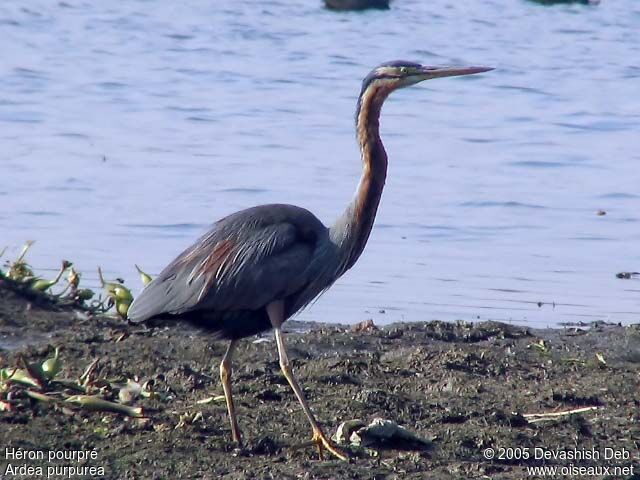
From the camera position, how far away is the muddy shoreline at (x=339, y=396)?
214 inches

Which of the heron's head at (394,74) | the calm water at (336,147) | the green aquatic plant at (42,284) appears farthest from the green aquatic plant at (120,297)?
the heron's head at (394,74)

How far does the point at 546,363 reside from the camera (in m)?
7.19

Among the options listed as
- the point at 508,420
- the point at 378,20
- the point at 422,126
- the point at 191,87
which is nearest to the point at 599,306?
the point at 508,420

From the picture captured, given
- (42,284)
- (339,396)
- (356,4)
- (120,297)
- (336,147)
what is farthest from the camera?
(356,4)

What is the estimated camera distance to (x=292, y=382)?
5840mm

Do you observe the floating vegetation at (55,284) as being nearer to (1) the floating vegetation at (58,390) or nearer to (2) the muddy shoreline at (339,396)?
(2) the muddy shoreline at (339,396)

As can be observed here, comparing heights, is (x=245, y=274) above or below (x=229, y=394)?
above

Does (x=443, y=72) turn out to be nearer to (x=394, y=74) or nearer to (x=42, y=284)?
(x=394, y=74)

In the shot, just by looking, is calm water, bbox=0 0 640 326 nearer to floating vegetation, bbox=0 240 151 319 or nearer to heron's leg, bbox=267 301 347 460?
floating vegetation, bbox=0 240 151 319

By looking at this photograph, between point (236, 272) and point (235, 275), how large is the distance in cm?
2

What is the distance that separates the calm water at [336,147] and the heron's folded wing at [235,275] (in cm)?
250

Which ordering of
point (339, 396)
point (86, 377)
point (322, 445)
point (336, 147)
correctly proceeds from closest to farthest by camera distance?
point (322, 445)
point (86, 377)
point (339, 396)
point (336, 147)

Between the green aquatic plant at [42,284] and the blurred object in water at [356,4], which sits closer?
the green aquatic plant at [42,284]

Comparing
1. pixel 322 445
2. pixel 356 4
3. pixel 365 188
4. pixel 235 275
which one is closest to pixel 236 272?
pixel 235 275
